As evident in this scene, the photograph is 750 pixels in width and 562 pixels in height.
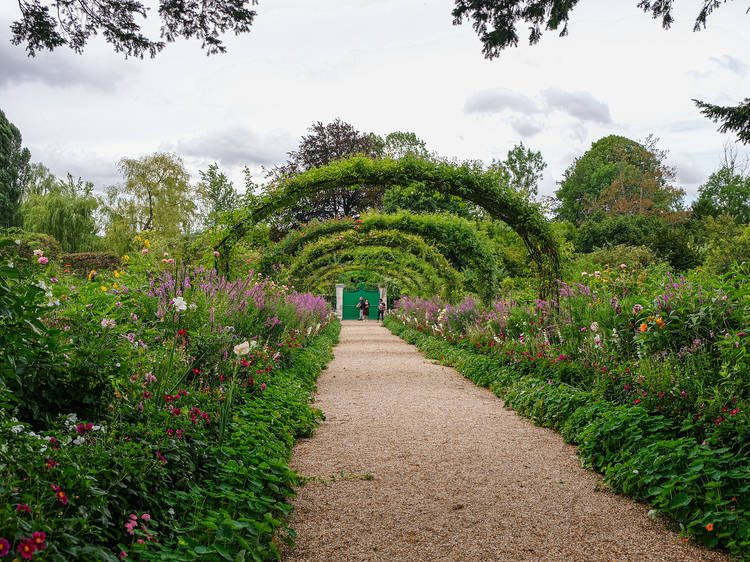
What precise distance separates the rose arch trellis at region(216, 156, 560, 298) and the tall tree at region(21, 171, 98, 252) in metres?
18.3

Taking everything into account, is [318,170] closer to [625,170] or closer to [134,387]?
[134,387]

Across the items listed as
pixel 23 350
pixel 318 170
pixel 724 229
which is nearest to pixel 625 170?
pixel 724 229

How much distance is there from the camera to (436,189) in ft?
25.8

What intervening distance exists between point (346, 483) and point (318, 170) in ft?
17.3

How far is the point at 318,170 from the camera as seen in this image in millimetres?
7695

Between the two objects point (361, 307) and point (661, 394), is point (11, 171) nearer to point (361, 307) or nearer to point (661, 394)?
point (361, 307)

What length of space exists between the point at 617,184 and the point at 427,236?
24925mm

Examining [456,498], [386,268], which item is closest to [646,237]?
[386,268]

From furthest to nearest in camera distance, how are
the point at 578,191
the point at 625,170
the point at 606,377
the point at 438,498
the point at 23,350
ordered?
the point at 578,191, the point at 625,170, the point at 606,377, the point at 438,498, the point at 23,350

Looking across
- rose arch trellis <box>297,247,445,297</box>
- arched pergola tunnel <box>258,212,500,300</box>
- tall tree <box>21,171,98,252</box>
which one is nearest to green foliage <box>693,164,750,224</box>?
rose arch trellis <box>297,247,445,297</box>

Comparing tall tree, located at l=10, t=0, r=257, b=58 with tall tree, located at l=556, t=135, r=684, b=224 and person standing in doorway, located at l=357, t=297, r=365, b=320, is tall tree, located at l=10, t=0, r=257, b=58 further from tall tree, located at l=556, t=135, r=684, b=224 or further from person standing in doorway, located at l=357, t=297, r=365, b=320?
tall tree, located at l=556, t=135, r=684, b=224

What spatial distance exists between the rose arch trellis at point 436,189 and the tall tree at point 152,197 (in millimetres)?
19035

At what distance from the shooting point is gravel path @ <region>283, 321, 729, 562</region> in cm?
254

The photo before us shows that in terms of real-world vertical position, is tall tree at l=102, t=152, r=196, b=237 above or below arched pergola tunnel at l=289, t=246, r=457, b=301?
above
